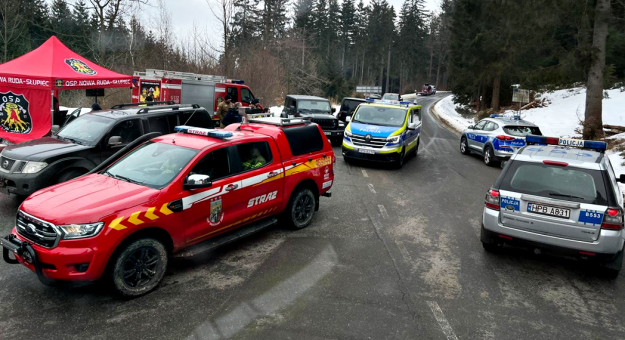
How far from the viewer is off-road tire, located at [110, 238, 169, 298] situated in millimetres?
4562

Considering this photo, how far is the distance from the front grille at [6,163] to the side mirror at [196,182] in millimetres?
4207

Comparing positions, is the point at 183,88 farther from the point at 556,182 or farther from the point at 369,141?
the point at 556,182

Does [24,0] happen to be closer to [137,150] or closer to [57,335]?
[137,150]

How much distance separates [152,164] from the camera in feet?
18.5

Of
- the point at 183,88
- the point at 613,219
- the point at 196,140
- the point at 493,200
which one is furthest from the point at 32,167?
the point at 183,88

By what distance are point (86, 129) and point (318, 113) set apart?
34.7ft

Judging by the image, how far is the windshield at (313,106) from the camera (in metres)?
18.0

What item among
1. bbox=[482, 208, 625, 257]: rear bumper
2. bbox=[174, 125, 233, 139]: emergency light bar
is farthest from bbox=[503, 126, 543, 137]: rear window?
bbox=[174, 125, 233, 139]: emergency light bar

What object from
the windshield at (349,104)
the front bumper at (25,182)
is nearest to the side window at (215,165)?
the front bumper at (25,182)

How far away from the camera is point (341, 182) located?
36.0 ft

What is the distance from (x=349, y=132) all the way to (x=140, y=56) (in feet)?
69.1

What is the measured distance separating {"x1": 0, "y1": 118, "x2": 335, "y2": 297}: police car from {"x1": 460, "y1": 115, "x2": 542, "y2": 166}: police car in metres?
8.91

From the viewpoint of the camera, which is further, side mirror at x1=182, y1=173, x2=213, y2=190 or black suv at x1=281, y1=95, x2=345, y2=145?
black suv at x1=281, y1=95, x2=345, y2=145

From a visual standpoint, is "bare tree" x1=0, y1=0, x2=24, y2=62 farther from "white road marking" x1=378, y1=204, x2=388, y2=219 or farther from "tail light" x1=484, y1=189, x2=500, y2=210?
"tail light" x1=484, y1=189, x2=500, y2=210
